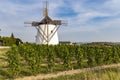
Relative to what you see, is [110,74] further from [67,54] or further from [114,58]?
[114,58]

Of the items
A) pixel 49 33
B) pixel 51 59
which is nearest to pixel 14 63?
pixel 51 59

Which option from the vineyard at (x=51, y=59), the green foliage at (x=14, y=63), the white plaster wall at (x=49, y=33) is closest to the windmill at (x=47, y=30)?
the white plaster wall at (x=49, y=33)

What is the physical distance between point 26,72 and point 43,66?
3841mm

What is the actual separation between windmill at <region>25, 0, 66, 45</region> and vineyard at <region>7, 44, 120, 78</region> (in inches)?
631

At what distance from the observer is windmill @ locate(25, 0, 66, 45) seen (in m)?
54.1

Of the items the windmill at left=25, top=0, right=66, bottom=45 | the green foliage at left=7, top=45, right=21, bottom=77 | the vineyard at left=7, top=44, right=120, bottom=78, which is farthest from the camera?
the windmill at left=25, top=0, right=66, bottom=45

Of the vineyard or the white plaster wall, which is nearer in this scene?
the vineyard

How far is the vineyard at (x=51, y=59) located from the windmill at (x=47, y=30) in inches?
631

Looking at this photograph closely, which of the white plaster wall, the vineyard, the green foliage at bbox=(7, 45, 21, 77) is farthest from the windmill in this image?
the green foliage at bbox=(7, 45, 21, 77)

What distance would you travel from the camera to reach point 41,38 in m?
54.6

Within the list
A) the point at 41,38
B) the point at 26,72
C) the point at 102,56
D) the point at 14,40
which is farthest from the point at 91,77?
the point at 14,40

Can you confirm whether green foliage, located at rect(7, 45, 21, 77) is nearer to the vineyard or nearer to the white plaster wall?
the vineyard

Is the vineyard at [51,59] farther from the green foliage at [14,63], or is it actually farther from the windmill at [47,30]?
the windmill at [47,30]

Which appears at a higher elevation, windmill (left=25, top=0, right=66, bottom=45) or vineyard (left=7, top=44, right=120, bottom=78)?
windmill (left=25, top=0, right=66, bottom=45)
